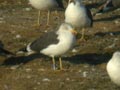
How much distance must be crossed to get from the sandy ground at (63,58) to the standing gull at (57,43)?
415 mm

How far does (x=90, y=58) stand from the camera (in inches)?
481

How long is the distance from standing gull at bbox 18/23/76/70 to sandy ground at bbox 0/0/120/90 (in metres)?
0.41

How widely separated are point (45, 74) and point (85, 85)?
1.09 m

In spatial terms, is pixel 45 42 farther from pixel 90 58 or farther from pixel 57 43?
pixel 90 58

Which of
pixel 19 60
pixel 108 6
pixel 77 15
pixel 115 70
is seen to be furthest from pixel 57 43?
pixel 108 6

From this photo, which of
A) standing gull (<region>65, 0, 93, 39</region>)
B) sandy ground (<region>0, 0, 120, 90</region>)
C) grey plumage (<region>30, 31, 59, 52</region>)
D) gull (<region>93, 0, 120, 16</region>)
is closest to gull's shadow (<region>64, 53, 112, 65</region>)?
sandy ground (<region>0, 0, 120, 90</region>)

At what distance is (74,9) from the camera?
44.2 ft

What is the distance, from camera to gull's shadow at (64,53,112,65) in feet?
39.3

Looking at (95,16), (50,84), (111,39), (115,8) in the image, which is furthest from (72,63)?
(115,8)

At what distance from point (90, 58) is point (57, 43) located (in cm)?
143

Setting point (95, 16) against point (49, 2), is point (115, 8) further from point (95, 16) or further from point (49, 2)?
point (49, 2)

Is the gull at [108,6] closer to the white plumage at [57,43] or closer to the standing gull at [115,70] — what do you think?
the white plumage at [57,43]

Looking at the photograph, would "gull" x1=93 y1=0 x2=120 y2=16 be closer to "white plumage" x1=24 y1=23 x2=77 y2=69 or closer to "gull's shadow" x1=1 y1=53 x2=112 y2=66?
"gull's shadow" x1=1 y1=53 x2=112 y2=66

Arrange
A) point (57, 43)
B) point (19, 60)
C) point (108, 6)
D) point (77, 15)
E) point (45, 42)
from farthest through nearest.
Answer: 1. point (108, 6)
2. point (77, 15)
3. point (19, 60)
4. point (45, 42)
5. point (57, 43)
